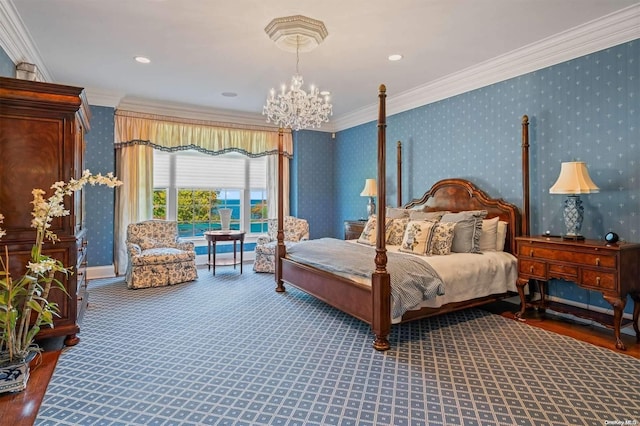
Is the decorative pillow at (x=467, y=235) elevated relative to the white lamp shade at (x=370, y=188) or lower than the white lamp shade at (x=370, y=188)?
lower

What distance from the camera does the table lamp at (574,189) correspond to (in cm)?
316

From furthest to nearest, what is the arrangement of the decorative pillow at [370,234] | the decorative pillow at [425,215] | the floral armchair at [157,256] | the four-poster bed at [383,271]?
the floral armchair at [157,256], the decorative pillow at [370,234], the decorative pillow at [425,215], the four-poster bed at [383,271]

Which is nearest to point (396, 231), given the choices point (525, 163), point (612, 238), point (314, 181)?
point (525, 163)

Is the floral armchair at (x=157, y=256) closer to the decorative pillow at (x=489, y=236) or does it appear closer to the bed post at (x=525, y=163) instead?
the decorative pillow at (x=489, y=236)

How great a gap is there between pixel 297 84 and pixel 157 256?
121 inches

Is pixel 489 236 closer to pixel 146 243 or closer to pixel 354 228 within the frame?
pixel 354 228

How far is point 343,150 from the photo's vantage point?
277 inches

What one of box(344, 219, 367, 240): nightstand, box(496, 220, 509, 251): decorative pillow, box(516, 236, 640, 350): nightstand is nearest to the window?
box(344, 219, 367, 240): nightstand

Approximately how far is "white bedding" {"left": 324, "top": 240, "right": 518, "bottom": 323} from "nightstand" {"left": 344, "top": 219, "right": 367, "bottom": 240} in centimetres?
216

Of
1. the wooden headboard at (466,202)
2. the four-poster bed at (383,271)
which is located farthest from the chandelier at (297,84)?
the wooden headboard at (466,202)

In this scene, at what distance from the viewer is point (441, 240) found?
12.7ft

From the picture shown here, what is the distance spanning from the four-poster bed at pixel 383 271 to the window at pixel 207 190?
228 cm

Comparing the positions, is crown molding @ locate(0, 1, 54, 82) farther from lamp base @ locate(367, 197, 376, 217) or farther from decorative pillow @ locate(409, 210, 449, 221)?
lamp base @ locate(367, 197, 376, 217)

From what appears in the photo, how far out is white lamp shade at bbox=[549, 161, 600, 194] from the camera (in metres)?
3.14
